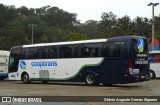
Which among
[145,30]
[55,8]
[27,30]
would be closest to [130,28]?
[145,30]

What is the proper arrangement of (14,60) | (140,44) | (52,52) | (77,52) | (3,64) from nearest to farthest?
(140,44) < (77,52) < (52,52) < (14,60) < (3,64)

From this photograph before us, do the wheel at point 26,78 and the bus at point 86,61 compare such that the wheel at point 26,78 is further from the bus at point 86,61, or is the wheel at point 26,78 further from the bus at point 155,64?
the bus at point 155,64

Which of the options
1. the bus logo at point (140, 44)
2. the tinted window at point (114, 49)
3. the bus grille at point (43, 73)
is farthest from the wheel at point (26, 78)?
the bus logo at point (140, 44)

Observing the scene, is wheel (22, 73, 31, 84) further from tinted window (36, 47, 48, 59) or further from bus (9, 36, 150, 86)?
tinted window (36, 47, 48, 59)

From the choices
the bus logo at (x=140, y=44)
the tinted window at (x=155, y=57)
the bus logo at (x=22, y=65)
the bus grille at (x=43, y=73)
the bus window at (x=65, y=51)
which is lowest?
the bus grille at (x=43, y=73)

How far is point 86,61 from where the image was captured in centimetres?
2550

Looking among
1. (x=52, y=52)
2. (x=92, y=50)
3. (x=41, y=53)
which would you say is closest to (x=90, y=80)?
(x=92, y=50)

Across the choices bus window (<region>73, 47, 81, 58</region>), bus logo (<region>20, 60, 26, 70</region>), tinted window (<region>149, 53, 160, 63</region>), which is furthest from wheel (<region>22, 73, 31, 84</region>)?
tinted window (<region>149, 53, 160, 63</region>)

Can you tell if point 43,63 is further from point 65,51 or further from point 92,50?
point 92,50

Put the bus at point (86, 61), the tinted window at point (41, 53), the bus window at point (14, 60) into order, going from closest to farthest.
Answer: the bus at point (86, 61), the tinted window at point (41, 53), the bus window at point (14, 60)

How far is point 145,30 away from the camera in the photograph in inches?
2331

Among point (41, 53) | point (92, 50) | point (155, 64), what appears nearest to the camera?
point (92, 50)

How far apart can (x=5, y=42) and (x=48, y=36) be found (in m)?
19.6

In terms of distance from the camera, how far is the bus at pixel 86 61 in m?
23.6
